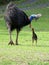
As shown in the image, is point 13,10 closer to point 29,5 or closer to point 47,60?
point 47,60

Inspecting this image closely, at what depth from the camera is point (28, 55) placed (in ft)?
42.2

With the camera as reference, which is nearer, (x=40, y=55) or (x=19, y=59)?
(x=19, y=59)

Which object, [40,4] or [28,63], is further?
[40,4]

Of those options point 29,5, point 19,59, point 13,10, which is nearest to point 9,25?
point 13,10

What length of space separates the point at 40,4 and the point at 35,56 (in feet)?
116

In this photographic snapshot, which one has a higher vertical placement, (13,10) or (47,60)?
(13,10)

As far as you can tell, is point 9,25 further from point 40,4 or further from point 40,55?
point 40,4

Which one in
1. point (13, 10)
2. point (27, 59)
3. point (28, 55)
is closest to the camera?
point (27, 59)

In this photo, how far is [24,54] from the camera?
13102mm

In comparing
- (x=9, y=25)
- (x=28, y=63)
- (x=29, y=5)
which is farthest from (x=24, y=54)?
(x=29, y=5)

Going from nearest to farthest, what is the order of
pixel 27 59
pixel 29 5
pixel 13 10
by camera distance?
pixel 27 59
pixel 13 10
pixel 29 5

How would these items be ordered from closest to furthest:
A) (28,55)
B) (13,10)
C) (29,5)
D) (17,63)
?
(17,63)
(28,55)
(13,10)
(29,5)

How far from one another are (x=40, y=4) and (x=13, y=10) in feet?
102

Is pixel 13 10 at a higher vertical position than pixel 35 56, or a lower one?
higher
